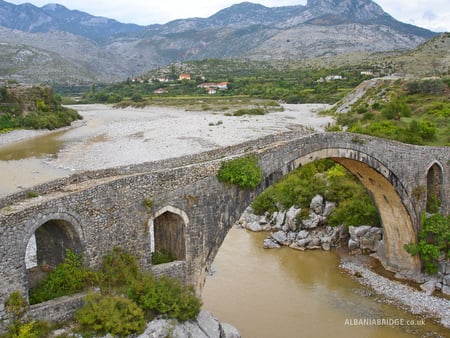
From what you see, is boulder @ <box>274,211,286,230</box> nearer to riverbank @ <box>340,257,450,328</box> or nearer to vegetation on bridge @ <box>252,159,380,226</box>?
vegetation on bridge @ <box>252,159,380,226</box>

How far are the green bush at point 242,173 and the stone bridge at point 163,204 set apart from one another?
16cm

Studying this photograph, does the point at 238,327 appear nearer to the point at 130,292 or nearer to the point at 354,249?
the point at 130,292

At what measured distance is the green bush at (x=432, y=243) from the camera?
15555mm

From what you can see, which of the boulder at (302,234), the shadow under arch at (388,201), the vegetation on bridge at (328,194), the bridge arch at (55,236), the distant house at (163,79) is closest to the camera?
the bridge arch at (55,236)

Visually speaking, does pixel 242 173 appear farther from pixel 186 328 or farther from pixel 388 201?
pixel 388 201

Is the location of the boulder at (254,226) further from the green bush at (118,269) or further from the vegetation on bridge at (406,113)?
the green bush at (118,269)

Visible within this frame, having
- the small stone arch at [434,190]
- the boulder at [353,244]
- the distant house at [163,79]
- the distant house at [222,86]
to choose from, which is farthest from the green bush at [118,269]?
the distant house at [163,79]

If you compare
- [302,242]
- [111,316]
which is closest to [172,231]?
[111,316]

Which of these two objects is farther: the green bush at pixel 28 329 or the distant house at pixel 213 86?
the distant house at pixel 213 86

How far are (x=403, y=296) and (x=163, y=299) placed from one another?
31.9ft

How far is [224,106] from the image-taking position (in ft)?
208

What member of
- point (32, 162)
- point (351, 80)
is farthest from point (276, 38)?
point (32, 162)

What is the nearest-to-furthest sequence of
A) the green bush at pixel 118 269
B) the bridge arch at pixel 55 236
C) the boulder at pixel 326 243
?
the bridge arch at pixel 55 236 → the green bush at pixel 118 269 → the boulder at pixel 326 243

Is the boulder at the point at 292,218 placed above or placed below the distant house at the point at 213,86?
below
